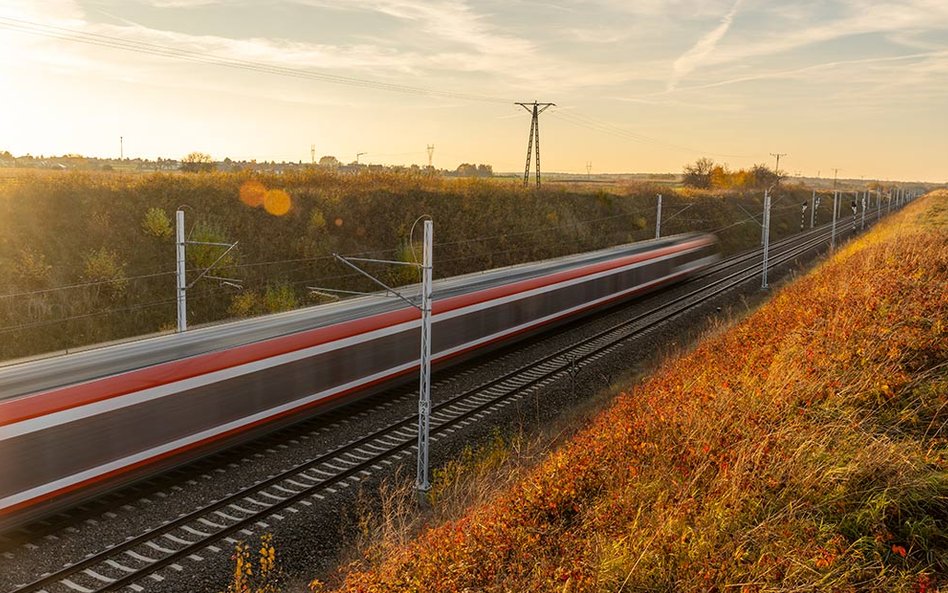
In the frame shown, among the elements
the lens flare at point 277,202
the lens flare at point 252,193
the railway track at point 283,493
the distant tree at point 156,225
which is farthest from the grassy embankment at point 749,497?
the lens flare at point 252,193

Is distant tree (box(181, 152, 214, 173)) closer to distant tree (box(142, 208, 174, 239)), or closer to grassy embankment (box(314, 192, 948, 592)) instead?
distant tree (box(142, 208, 174, 239))

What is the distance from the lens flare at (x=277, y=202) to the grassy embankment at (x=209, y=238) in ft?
0.43

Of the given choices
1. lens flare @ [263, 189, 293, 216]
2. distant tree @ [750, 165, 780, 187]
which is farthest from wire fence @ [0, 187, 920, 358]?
distant tree @ [750, 165, 780, 187]

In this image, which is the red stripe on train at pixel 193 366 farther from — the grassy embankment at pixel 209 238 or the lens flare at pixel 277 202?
the lens flare at pixel 277 202

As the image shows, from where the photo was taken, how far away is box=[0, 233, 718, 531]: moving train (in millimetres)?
10445

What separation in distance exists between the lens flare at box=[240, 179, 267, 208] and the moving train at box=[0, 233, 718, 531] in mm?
19447

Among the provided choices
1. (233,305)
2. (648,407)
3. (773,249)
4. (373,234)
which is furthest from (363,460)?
(773,249)

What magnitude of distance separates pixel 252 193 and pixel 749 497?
3493cm

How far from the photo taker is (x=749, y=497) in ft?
26.0

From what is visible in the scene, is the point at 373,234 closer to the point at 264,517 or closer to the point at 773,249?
the point at 264,517

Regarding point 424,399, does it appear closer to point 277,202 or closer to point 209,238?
point 209,238

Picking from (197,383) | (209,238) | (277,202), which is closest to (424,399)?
(197,383)

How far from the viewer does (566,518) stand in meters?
9.25

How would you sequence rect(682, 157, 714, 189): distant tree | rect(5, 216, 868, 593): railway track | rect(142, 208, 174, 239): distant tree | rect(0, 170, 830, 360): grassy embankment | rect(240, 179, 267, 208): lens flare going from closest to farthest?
rect(5, 216, 868, 593): railway track, rect(0, 170, 830, 360): grassy embankment, rect(142, 208, 174, 239): distant tree, rect(240, 179, 267, 208): lens flare, rect(682, 157, 714, 189): distant tree
